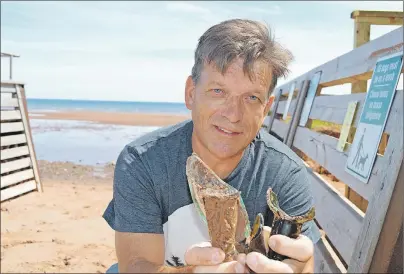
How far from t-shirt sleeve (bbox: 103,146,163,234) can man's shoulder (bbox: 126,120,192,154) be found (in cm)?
5

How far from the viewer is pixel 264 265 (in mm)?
1321

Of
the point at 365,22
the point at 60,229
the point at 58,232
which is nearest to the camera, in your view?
the point at 365,22

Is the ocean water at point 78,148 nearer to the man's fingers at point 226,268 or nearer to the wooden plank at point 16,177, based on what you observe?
the wooden plank at point 16,177

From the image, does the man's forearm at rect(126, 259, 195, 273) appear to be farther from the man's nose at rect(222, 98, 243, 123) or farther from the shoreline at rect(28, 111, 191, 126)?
the shoreline at rect(28, 111, 191, 126)

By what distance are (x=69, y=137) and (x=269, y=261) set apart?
21.7 m

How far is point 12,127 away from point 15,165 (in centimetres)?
70

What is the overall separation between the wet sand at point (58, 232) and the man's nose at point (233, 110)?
12.0 ft

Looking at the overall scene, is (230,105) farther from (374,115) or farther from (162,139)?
(374,115)

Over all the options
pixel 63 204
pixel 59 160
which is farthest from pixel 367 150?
pixel 59 160

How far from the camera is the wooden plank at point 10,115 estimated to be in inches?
329

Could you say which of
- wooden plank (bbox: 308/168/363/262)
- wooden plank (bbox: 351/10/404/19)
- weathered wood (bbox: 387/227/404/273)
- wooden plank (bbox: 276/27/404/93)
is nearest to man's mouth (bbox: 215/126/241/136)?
weathered wood (bbox: 387/227/404/273)

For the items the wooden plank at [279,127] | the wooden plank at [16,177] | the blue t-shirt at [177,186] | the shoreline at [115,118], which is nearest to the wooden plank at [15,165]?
the wooden plank at [16,177]

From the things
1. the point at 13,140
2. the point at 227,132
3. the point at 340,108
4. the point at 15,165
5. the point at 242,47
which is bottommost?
the point at 15,165

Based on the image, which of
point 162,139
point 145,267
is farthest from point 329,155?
point 145,267
